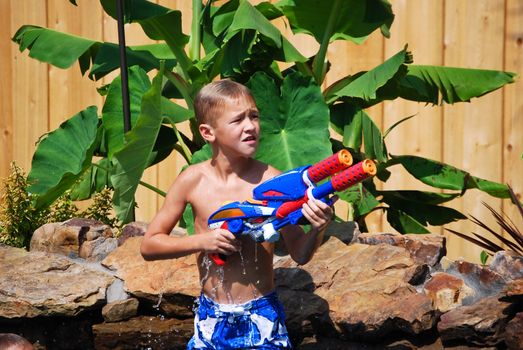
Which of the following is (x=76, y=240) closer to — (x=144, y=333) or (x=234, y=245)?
(x=144, y=333)

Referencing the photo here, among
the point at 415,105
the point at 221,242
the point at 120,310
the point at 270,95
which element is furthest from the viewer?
the point at 415,105

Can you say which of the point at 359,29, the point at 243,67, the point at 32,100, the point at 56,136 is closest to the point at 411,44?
the point at 359,29

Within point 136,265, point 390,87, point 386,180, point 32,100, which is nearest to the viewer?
point 136,265

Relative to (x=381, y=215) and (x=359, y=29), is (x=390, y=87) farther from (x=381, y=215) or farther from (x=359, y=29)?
(x=381, y=215)

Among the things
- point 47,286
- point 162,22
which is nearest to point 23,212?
point 47,286

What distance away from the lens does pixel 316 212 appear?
2.77m

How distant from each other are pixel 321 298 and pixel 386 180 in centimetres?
162

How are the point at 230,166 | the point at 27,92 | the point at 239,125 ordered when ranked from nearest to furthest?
the point at 239,125
the point at 230,166
the point at 27,92

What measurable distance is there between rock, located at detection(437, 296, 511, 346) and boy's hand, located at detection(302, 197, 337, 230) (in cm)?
101

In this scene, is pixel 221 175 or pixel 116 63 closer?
pixel 221 175

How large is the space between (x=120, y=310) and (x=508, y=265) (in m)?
1.60

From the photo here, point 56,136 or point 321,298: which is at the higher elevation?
point 56,136

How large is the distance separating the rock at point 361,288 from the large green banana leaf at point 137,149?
84cm

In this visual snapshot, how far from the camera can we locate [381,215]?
5672 millimetres
